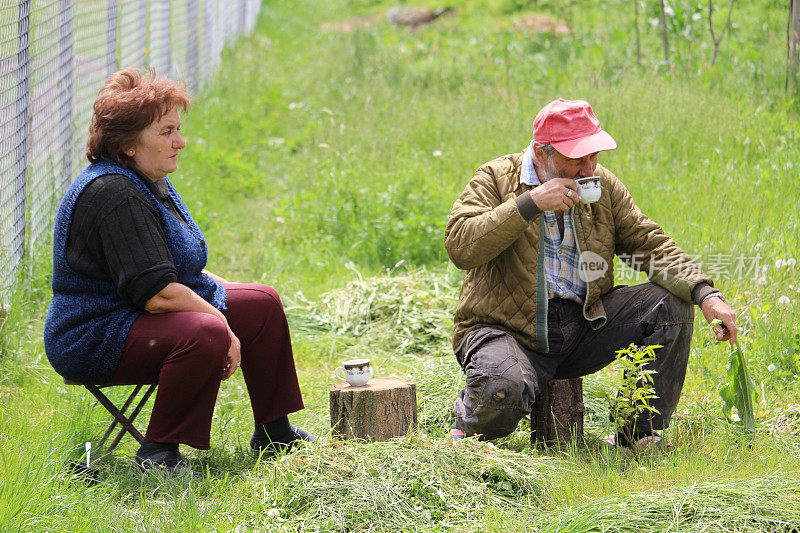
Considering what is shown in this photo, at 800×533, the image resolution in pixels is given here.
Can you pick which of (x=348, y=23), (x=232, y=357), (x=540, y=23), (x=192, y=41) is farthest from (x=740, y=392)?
(x=348, y=23)

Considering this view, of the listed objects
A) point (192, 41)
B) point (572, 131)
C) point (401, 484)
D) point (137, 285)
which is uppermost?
point (572, 131)

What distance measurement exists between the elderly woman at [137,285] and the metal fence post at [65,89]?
2.54 metres

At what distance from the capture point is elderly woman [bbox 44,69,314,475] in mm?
3430

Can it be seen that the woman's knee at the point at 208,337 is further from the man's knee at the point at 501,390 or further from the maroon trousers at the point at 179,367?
the man's knee at the point at 501,390

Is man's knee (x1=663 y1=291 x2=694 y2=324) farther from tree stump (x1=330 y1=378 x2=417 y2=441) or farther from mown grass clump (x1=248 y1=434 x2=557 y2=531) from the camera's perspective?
tree stump (x1=330 y1=378 x2=417 y2=441)

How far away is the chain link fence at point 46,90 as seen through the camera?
15.6 ft

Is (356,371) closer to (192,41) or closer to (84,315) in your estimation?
(84,315)

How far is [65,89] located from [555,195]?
3872 millimetres

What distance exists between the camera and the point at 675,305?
3.90m

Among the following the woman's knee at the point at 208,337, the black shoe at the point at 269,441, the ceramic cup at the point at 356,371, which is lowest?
the black shoe at the point at 269,441

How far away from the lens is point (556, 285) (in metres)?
3.94

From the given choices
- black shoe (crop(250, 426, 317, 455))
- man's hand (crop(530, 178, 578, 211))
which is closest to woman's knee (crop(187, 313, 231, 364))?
black shoe (crop(250, 426, 317, 455))

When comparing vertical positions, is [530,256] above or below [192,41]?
above

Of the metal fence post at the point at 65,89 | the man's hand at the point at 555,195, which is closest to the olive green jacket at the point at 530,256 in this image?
the man's hand at the point at 555,195
